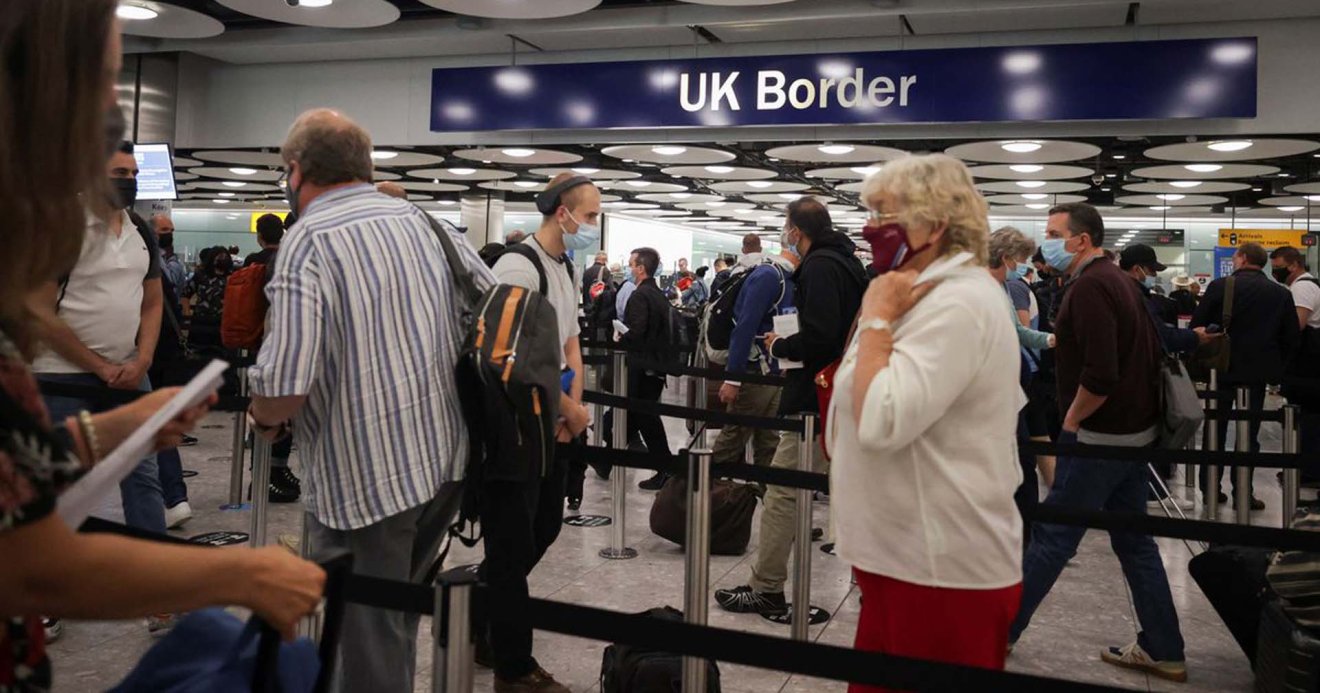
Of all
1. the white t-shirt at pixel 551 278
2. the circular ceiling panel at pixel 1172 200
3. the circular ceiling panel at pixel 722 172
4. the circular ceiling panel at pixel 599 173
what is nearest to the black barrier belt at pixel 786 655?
the white t-shirt at pixel 551 278

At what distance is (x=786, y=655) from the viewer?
1.77 metres

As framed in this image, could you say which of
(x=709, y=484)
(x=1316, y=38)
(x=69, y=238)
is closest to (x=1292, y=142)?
(x=1316, y=38)

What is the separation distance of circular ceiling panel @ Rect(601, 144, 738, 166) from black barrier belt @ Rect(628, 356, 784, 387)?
422 centimetres

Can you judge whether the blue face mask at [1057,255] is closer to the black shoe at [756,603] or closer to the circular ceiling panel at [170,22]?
the black shoe at [756,603]

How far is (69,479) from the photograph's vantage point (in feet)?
3.81

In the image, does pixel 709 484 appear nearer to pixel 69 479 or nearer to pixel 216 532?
pixel 69 479

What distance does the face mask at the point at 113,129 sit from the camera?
4.40 ft

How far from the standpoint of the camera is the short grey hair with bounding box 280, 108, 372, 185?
2.72m

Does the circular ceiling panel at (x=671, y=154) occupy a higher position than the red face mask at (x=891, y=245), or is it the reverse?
the circular ceiling panel at (x=671, y=154)

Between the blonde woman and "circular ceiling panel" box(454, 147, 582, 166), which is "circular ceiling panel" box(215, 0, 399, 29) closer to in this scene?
"circular ceiling panel" box(454, 147, 582, 166)

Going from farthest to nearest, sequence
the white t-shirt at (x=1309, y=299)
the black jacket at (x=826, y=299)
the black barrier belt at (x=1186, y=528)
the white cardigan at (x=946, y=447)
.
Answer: the white t-shirt at (x=1309, y=299) → the black jacket at (x=826, y=299) → the black barrier belt at (x=1186, y=528) → the white cardigan at (x=946, y=447)

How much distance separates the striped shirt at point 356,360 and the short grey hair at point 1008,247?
3739mm

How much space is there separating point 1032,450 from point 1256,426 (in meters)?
4.05

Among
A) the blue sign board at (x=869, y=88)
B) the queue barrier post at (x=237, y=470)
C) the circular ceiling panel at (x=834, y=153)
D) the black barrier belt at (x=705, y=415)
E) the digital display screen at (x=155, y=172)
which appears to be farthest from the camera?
the circular ceiling panel at (x=834, y=153)
